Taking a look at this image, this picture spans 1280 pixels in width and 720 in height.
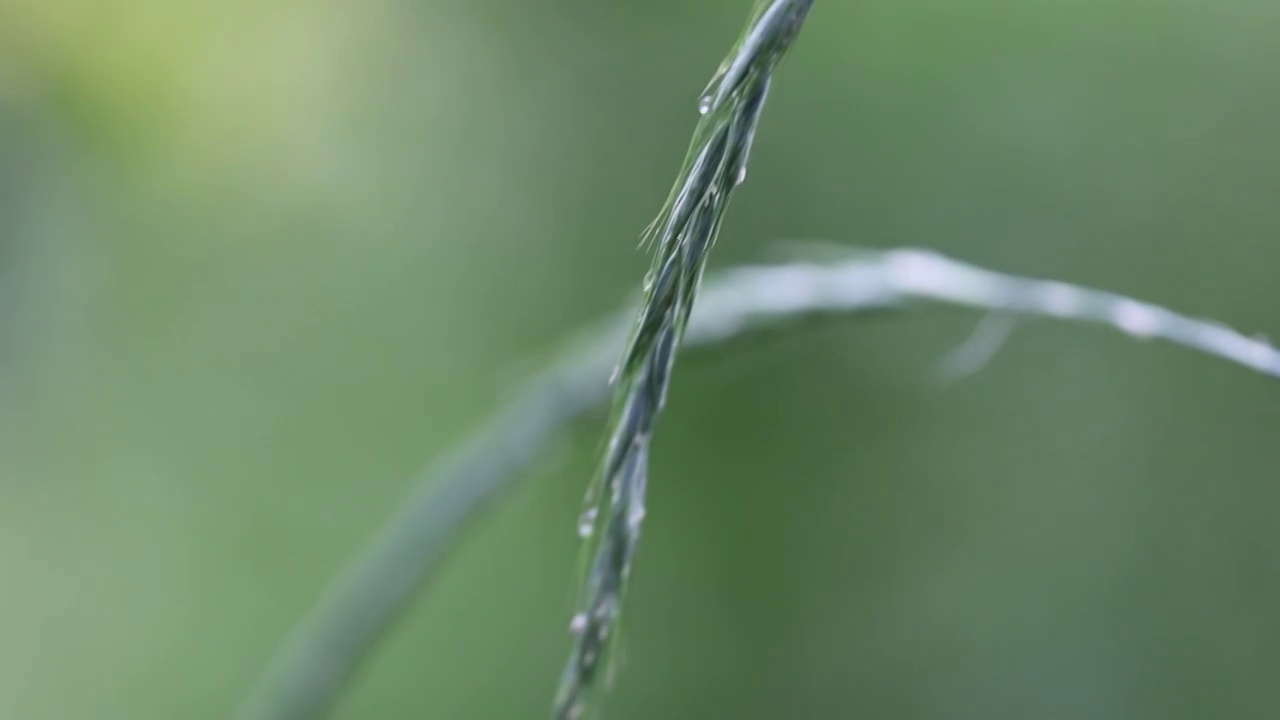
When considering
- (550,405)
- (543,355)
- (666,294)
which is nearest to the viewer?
(666,294)

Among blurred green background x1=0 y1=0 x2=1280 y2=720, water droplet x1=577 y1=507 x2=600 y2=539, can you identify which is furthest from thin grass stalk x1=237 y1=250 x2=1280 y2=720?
blurred green background x1=0 y1=0 x2=1280 y2=720

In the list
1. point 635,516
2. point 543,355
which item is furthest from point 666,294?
point 543,355

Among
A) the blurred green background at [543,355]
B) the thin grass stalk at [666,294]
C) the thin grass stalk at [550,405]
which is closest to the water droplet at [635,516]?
the thin grass stalk at [666,294]

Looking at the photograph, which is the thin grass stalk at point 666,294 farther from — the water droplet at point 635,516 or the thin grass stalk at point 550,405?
the thin grass stalk at point 550,405

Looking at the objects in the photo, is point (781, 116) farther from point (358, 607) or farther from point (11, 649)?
point (11, 649)

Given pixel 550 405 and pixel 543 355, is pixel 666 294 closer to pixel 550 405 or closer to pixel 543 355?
pixel 550 405

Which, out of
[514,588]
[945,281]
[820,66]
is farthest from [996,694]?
[945,281]
